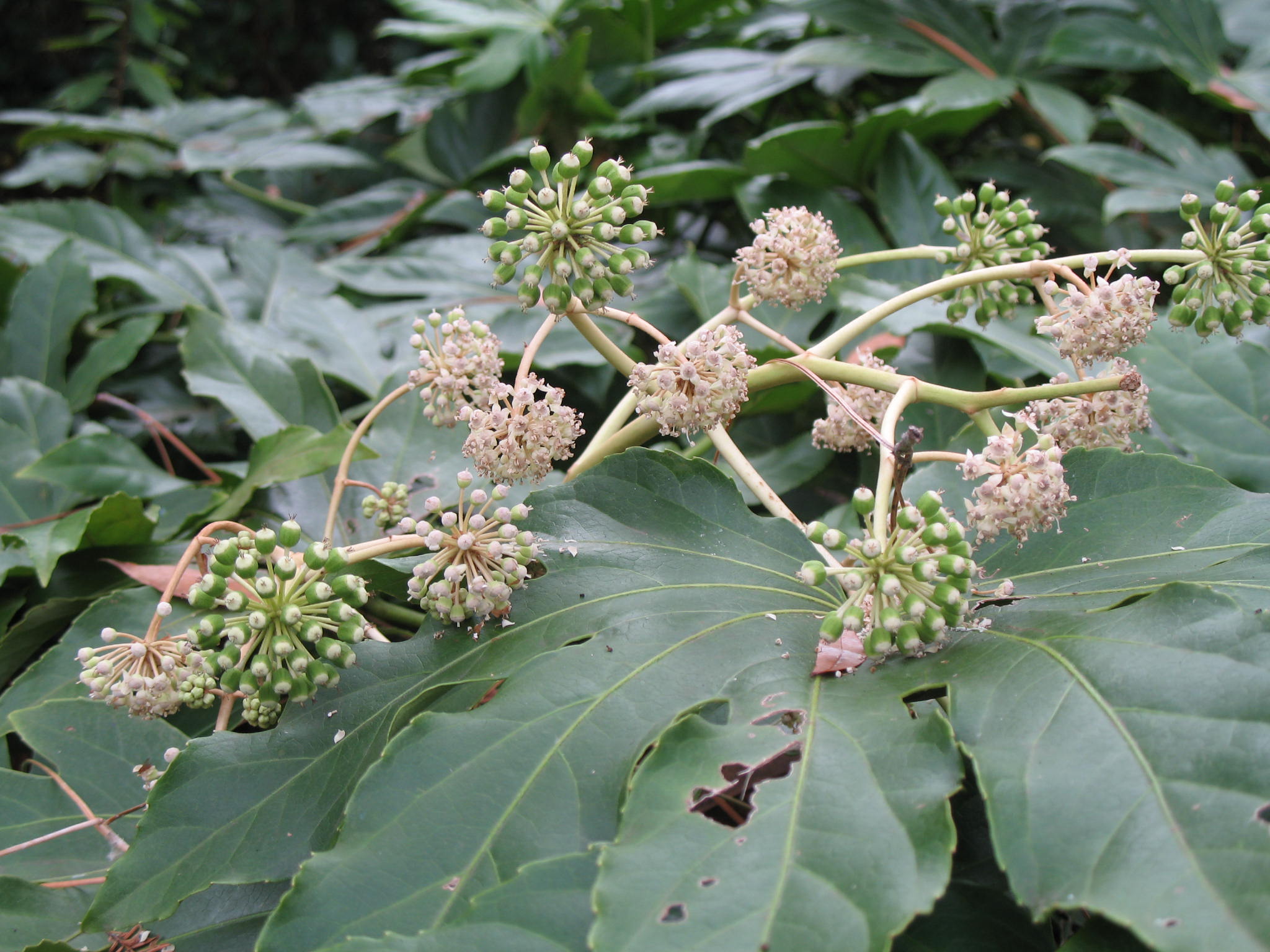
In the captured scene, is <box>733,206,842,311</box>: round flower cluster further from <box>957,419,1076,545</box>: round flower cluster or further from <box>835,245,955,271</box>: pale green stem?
<box>957,419,1076,545</box>: round flower cluster

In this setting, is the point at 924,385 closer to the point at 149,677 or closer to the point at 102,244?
the point at 149,677

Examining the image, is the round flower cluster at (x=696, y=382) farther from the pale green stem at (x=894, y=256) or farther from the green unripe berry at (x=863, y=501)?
the pale green stem at (x=894, y=256)

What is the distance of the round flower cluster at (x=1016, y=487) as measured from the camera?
0.85m

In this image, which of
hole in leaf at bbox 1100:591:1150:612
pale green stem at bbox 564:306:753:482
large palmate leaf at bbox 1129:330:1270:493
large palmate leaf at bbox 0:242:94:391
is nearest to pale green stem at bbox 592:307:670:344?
pale green stem at bbox 564:306:753:482

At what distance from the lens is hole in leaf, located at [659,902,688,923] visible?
2.19 ft

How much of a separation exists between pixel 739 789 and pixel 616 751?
15cm

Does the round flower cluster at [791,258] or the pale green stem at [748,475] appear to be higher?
Result: the round flower cluster at [791,258]

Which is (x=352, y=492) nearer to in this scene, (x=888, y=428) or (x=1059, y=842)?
(x=888, y=428)

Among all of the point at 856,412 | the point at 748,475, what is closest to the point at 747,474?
the point at 748,475

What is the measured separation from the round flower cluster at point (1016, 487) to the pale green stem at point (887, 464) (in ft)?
0.24

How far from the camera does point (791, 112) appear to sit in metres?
2.70

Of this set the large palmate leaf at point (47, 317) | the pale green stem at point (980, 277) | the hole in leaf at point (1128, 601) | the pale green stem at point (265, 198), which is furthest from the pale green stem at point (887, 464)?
the pale green stem at point (265, 198)

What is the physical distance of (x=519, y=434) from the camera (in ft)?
3.12

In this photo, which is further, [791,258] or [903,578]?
[791,258]
